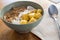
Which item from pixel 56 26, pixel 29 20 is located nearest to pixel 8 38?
pixel 29 20

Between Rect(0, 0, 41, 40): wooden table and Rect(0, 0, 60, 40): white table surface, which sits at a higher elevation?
Rect(0, 0, 60, 40): white table surface

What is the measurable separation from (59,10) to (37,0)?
7.4 inches

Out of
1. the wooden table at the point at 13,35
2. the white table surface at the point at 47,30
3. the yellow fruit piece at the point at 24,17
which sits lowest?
the wooden table at the point at 13,35

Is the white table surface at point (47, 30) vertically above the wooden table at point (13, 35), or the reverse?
the white table surface at point (47, 30)

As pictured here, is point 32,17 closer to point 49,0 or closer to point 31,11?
point 31,11

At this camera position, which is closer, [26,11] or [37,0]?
[26,11]

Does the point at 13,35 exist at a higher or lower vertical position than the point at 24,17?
lower

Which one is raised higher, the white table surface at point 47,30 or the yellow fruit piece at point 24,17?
the yellow fruit piece at point 24,17

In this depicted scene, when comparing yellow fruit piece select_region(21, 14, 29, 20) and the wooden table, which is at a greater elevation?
yellow fruit piece select_region(21, 14, 29, 20)

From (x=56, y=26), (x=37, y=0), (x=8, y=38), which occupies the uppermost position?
(x=37, y=0)

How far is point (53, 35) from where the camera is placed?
66 centimetres

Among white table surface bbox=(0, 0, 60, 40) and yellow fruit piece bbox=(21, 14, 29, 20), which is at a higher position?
yellow fruit piece bbox=(21, 14, 29, 20)

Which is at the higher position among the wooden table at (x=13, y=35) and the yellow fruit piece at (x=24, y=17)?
the yellow fruit piece at (x=24, y=17)

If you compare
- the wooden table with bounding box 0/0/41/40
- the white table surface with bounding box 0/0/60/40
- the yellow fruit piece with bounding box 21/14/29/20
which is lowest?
the wooden table with bounding box 0/0/41/40
